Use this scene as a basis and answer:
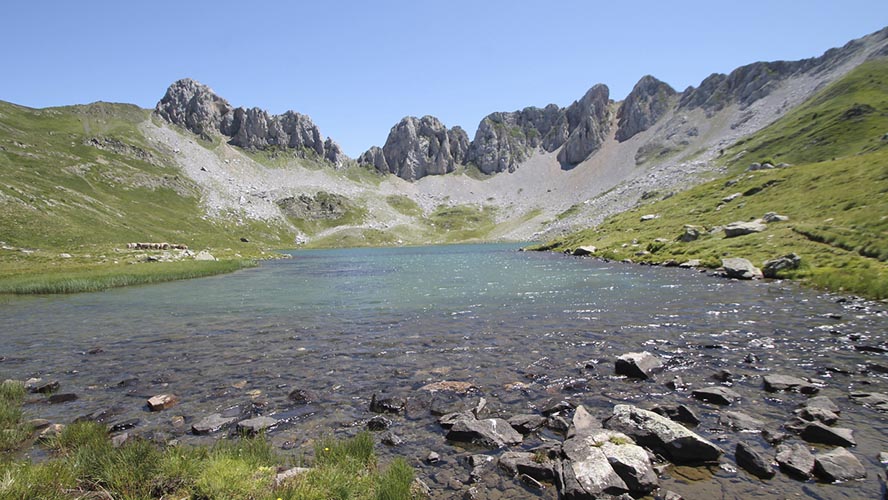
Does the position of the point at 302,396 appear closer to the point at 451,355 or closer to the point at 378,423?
the point at 378,423

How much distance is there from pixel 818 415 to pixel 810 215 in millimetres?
63493

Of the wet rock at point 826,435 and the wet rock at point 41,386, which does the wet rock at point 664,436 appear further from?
the wet rock at point 41,386

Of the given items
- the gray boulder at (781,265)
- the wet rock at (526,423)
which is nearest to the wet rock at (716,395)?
the wet rock at (526,423)

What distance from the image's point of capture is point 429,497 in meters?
9.12

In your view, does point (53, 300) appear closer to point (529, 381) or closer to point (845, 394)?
point (529, 381)

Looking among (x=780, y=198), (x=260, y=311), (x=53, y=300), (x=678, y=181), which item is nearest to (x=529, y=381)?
(x=260, y=311)

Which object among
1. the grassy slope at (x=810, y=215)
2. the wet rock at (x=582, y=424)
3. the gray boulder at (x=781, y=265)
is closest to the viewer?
the wet rock at (x=582, y=424)

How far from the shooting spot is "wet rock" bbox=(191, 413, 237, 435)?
499 inches

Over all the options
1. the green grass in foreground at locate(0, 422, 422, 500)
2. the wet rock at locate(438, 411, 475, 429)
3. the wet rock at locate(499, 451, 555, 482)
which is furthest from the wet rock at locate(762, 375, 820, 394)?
the green grass in foreground at locate(0, 422, 422, 500)

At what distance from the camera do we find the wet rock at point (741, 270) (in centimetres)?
4294

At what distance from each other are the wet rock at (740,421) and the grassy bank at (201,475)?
969 cm

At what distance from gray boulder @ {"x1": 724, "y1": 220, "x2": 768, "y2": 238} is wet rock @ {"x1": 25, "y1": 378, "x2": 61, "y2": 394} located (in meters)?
76.4

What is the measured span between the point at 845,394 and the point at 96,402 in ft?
88.6

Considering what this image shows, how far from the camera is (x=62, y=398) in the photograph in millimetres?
15609
